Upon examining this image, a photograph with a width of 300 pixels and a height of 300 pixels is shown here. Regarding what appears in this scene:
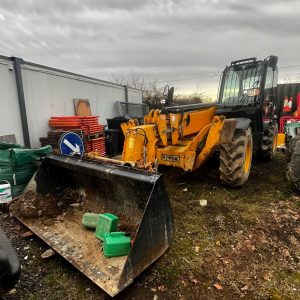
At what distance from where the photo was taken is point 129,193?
3.37 meters

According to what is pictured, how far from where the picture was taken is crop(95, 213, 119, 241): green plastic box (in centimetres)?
316

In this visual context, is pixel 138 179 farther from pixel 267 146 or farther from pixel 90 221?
pixel 267 146

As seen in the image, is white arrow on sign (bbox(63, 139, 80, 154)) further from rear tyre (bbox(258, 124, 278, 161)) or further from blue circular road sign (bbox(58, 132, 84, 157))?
rear tyre (bbox(258, 124, 278, 161))

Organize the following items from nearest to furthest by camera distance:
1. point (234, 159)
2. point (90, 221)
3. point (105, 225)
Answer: point (105, 225), point (90, 221), point (234, 159)

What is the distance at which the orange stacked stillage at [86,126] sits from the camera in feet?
25.1

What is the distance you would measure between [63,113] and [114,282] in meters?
6.90

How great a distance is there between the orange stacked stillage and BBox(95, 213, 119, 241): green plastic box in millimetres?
4779

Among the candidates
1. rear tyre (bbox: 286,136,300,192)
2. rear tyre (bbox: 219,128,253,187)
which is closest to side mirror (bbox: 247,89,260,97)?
rear tyre (bbox: 219,128,253,187)

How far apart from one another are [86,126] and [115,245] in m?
5.39

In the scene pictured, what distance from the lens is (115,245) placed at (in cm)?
288

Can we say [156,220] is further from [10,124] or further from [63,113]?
[63,113]

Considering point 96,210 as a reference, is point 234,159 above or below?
above

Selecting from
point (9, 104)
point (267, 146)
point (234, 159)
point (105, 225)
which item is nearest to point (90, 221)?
point (105, 225)

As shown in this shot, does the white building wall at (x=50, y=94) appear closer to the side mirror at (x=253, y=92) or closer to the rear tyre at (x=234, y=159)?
the rear tyre at (x=234, y=159)
